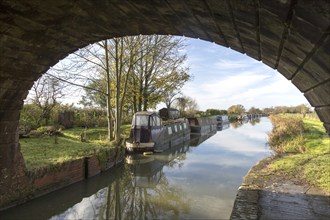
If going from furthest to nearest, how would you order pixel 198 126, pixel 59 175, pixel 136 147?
pixel 198 126 → pixel 136 147 → pixel 59 175

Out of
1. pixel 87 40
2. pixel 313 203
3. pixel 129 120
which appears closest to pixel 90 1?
pixel 87 40

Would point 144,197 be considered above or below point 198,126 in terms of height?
below

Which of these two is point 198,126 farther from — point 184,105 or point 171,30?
point 171,30

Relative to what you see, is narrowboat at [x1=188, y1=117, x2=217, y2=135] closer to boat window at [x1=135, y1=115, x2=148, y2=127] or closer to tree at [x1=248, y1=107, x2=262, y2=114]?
boat window at [x1=135, y1=115, x2=148, y2=127]

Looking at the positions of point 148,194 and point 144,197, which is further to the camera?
point 148,194

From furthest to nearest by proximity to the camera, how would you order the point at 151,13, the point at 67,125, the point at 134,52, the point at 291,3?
the point at 67,125, the point at 134,52, the point at 151,13, the point at 291,3

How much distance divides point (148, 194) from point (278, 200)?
5.09 meters

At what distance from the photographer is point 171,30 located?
381 cm

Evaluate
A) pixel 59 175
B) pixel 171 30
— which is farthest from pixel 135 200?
pixel 171 30

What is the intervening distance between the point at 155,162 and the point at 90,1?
523 inches

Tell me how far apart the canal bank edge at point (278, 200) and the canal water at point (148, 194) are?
120cm

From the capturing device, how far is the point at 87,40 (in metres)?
4.84

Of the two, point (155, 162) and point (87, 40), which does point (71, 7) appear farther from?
point (155, 162)

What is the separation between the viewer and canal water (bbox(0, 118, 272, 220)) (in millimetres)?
7902
